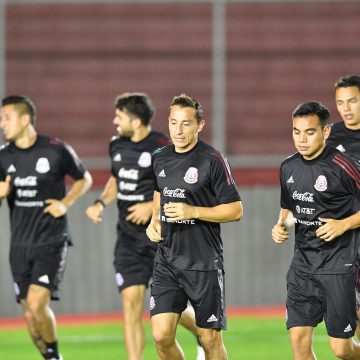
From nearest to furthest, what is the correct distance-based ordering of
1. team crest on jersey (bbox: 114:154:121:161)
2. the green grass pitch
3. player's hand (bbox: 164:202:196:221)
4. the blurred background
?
player's hand (bbox: 164:202:196:221) → team crest on jersey (bbox: 114:154:121:161) → the green grass pitch → the blurred background

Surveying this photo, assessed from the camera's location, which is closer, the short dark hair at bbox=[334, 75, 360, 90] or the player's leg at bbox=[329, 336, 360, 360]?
the player's leg at bbox=[329, 336, 360, 360]

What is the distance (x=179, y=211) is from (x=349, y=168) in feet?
3.69

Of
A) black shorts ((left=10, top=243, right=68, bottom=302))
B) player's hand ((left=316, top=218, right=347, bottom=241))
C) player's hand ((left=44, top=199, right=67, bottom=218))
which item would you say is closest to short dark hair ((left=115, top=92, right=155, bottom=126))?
player's hand ((left=44, top=199, right=67, bottom=218))

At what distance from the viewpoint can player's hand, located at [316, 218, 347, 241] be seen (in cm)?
684

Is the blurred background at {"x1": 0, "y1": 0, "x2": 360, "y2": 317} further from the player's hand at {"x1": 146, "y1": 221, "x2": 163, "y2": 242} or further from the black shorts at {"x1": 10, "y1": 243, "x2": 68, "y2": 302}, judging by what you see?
the player's hand at {"x1": 146, "y1": 221, "x2": 163, "y2": 242}

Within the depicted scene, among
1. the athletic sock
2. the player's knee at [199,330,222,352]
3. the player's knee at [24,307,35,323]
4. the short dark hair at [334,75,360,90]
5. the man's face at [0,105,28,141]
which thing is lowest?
the athletic sock

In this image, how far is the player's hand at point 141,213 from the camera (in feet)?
28.7

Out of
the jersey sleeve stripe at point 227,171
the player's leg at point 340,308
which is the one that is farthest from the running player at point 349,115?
the jersey sleeve stripe at point 227,171

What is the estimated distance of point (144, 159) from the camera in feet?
29.3

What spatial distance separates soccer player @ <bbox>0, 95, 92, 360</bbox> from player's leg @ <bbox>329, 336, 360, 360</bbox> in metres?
2.46

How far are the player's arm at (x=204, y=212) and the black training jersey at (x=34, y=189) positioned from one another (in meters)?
2.16

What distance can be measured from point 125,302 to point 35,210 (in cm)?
100

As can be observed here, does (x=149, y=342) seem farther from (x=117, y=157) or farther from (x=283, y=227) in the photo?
(x=283, y=227)

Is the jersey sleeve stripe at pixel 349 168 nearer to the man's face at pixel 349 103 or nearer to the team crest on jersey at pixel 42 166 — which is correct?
the man's face at pixel 349 103
